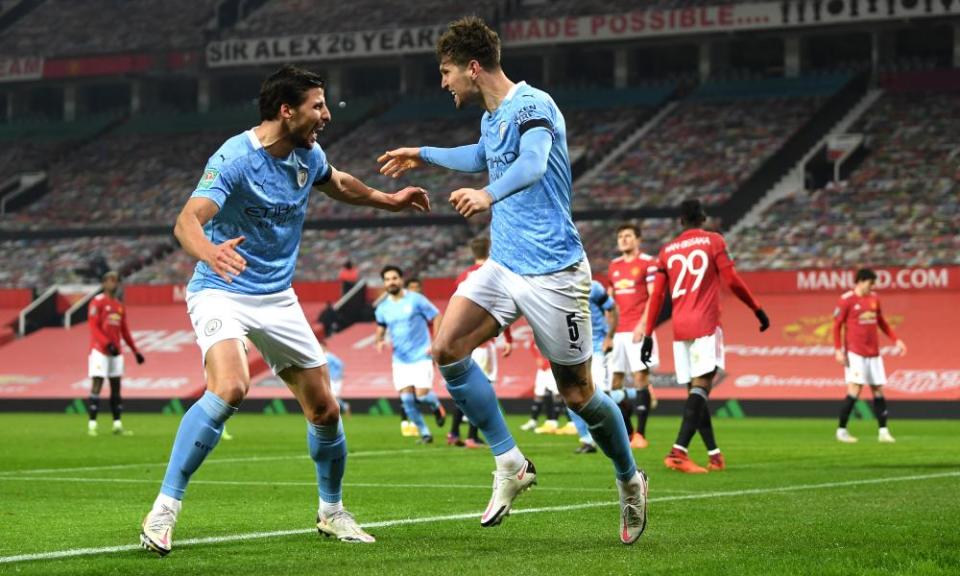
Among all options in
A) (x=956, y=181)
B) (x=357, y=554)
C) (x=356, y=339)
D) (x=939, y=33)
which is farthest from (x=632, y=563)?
(x=939, y=33)

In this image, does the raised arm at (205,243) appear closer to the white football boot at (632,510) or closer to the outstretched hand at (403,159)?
the outstretched hand at (403,159)

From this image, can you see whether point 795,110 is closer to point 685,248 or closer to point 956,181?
point 956,181

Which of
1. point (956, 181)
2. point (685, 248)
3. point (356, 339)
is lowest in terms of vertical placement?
point (356, 339)

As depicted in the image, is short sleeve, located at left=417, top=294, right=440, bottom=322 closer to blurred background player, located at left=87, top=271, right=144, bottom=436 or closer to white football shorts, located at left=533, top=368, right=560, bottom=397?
white football shorts, located at left=533, top=368, right=560, bottom=397

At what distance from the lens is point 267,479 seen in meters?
12.9

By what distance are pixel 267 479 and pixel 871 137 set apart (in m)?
31.5

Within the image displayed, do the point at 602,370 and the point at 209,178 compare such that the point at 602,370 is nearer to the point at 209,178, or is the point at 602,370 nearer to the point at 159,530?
the point at 209,178

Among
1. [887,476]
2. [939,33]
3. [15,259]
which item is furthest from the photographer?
[15,259]

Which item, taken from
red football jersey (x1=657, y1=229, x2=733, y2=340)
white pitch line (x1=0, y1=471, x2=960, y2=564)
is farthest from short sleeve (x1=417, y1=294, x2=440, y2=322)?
white pitch line (x1=0, y1=471, x2=960, y2=564)

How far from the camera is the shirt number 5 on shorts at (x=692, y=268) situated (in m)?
13.7

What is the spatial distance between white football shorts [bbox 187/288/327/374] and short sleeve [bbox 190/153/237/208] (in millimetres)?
502

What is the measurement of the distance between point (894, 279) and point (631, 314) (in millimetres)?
16180

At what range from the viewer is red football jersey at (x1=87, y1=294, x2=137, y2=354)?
2267 centimetres

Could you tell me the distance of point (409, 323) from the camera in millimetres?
20406
